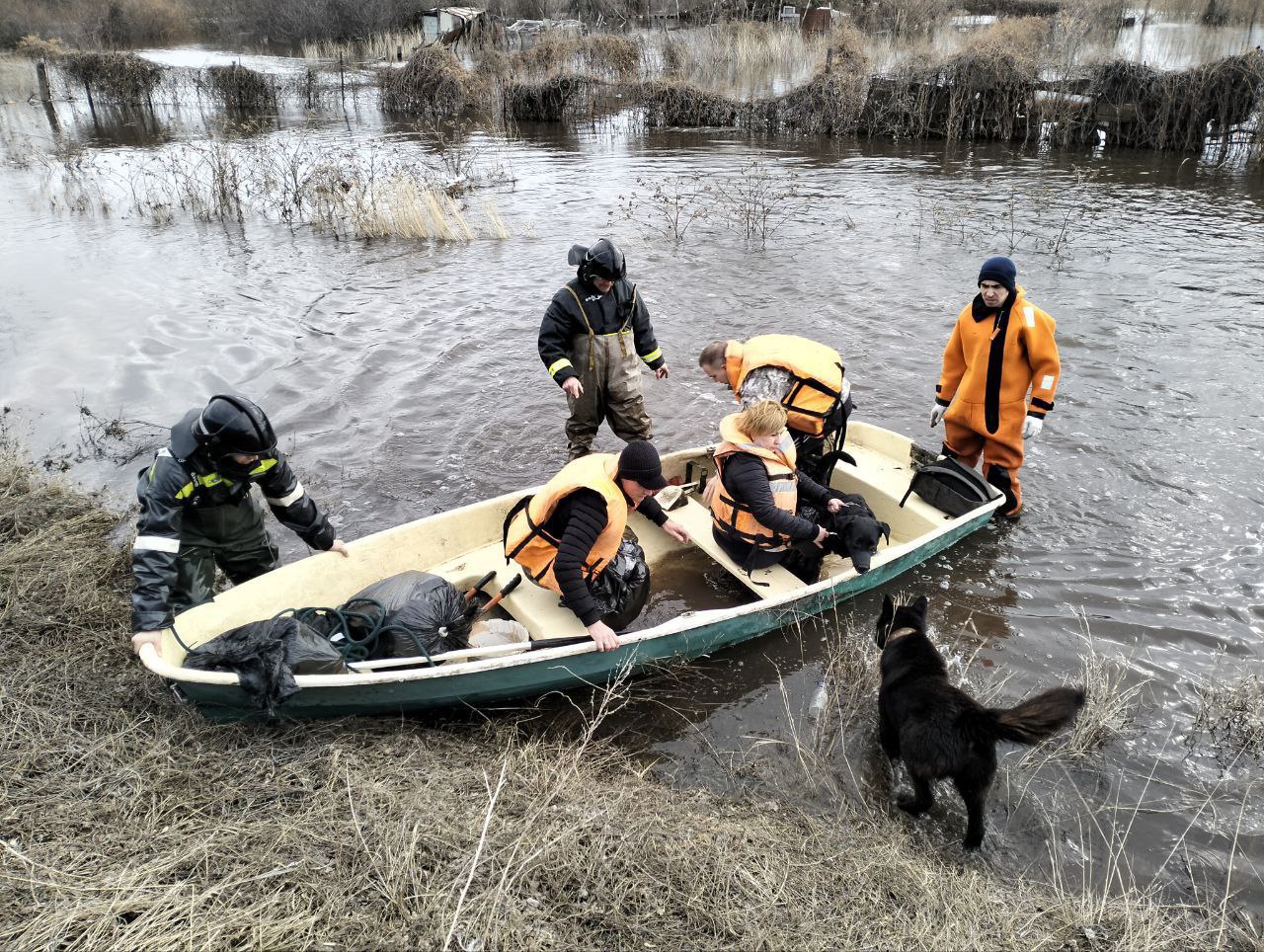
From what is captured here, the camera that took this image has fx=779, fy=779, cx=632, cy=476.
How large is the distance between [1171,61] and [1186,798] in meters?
24.8

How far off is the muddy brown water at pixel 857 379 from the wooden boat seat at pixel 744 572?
375 mm

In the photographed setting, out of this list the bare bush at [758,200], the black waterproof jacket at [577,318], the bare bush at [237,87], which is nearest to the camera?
the black waterproof jacket at [577,318]

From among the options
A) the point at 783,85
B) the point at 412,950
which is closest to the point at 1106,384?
the point at 412,950

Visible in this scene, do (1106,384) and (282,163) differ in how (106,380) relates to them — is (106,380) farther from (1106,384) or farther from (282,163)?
(1106,384)

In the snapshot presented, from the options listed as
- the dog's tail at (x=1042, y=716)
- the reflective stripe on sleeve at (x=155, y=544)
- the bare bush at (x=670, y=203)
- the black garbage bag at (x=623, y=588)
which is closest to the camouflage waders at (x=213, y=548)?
the reflective stripe on sleeve at (x=155, y=544)

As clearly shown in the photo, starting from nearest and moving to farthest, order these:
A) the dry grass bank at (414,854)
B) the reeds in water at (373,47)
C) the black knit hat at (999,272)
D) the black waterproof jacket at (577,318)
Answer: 1. the dry grass bank at (414,854)
2. the black knit hat at (999,272)
3. the black waterproof jacket at (577,318)
4. the reeds in water at (373,47)

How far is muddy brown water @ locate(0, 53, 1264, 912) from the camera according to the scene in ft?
15.0

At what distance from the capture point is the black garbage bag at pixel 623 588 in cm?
495

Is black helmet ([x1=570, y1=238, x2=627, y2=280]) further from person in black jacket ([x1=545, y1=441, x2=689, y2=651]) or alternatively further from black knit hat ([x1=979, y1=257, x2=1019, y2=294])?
black knit hat ([x1=979, y1=257, x2=1019, y2=294])

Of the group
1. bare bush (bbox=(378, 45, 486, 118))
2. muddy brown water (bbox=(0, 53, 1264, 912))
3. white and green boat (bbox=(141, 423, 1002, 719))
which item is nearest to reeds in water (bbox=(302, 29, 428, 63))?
bare bush (bbox=(378, 45, 486, 118))

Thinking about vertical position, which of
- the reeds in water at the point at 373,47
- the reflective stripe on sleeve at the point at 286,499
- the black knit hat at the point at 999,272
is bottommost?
the reflective stripe on sleeve at the point at 286,499

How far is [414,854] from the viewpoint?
126 inches

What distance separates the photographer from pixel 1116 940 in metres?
3.18

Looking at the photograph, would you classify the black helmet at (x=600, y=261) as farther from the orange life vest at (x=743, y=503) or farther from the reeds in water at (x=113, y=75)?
the reeds in water at (x=113, y=75)
